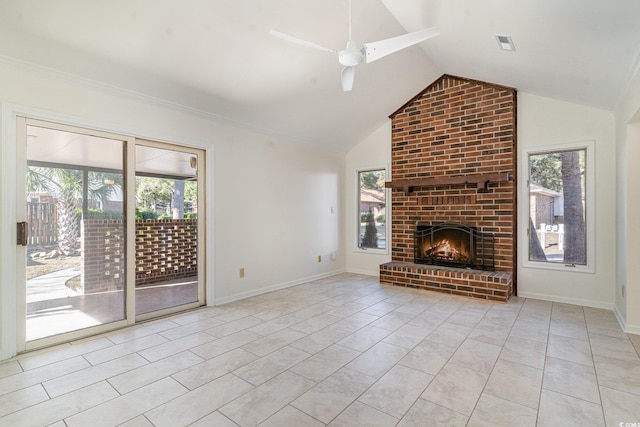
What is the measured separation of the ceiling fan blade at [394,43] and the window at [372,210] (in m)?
3.66

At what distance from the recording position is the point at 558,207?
433cm

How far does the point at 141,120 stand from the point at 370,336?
11.1 feet

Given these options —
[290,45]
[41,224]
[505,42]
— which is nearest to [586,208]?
[505,42]

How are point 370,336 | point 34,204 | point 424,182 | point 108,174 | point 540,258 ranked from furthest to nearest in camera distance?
point 424,182 < point 540,258 < point 108,174 < point 370,336 < point 34,204

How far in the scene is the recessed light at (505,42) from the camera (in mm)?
2934

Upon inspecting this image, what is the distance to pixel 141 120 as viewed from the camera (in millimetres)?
3459

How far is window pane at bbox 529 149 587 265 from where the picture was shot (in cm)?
419

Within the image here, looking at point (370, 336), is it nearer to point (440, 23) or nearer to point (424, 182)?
point (424, 182)

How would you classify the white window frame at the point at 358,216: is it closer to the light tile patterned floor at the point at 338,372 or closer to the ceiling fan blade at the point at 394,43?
the light tile patterned floor at the point at 338,372

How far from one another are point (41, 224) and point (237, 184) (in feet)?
7.04

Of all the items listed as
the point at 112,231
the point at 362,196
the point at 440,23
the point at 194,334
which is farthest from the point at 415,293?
the point at 112,231

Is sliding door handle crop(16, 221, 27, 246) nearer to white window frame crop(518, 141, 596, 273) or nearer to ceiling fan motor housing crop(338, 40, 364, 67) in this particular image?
ceiling fan motor housing crop(338, 40, 364, 67)

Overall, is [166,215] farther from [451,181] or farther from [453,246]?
[453,246]

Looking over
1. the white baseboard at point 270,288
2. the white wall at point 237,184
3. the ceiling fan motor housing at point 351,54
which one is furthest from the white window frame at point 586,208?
the ceiling fan motor housing at point 351,54
